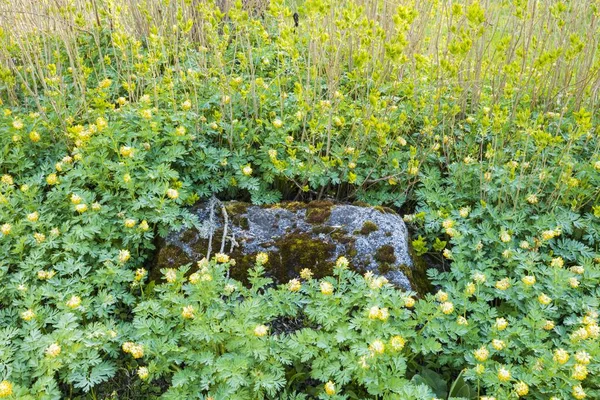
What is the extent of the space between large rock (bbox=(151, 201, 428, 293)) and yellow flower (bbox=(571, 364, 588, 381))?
2.56 ft

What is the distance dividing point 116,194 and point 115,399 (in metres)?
1.01

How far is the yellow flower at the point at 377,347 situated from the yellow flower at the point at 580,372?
72cm

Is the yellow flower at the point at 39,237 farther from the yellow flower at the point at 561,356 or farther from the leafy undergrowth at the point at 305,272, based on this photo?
the yellow flower at the point at 561,356

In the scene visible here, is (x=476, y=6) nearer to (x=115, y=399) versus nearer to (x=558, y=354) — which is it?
(x=558, y=354)

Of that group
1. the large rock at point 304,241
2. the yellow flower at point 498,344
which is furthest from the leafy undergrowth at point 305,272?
the large rock at point 304,241

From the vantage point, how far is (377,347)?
6.07ft

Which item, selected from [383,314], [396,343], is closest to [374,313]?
[383,314]

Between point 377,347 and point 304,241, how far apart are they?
2.93 ft

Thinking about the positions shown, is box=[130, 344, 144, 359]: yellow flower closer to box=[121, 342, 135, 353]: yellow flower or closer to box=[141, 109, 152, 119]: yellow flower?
box=[121, 342, 135, 353]: yellow flower

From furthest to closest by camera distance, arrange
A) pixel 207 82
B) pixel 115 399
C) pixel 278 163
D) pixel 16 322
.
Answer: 1. pixel 207 82
2. pixel 278 163
3. pixel 16 322
4. pixel 115 399

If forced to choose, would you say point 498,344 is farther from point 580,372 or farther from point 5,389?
point 5,389

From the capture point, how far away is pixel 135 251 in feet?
8.64

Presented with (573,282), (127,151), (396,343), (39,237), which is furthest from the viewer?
(127,151)

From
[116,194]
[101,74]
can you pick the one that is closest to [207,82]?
[101,74]
